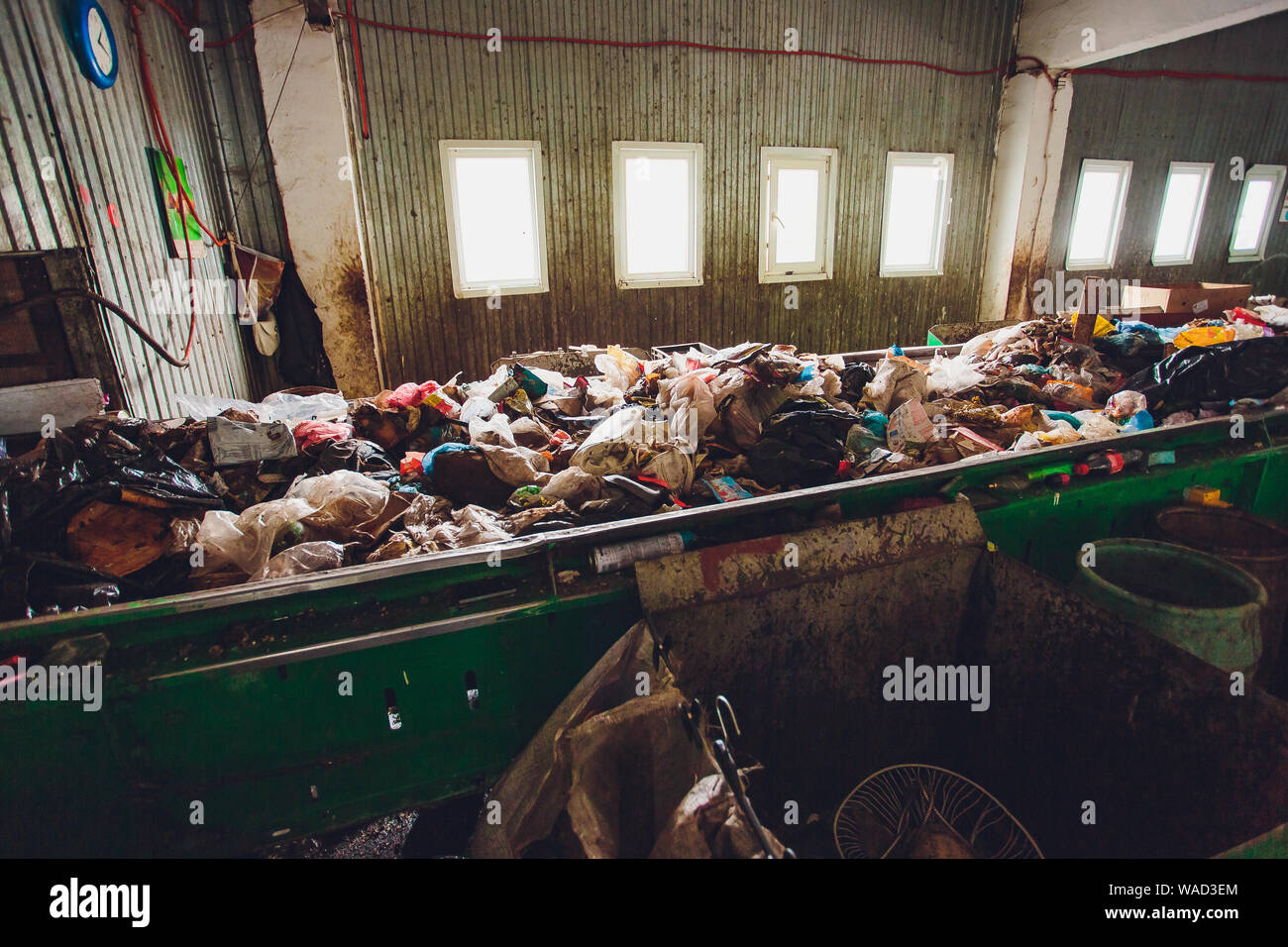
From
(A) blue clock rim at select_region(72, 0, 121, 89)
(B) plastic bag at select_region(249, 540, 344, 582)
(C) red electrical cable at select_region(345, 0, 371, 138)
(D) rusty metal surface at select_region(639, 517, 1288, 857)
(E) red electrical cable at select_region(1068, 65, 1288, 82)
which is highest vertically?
(E) red electrical cable at select_region(1068, 65, 1288, 82)

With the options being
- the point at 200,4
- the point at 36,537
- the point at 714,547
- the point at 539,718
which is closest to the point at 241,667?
the point at 539,718

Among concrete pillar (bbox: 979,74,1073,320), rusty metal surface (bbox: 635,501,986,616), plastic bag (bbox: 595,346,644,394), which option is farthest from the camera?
concrete pillar (bbox: 979,74,1073,320)

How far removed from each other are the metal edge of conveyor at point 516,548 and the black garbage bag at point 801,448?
48 centimetres

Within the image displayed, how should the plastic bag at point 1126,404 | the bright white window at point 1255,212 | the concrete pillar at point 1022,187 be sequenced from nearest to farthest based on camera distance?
the plastic bag at point 1126,404, the concrete pillar at point 1022,187, the bright white window at point 1255,212

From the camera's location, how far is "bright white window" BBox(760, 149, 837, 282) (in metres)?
6.69

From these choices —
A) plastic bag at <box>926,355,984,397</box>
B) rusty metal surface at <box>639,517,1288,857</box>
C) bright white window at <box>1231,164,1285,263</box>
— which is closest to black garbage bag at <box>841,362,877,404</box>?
plastic bag at <box>926,355,984,397</box>

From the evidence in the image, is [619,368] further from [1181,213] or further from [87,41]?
[1181,213]

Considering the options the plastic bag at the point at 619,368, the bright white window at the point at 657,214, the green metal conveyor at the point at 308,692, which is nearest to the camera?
the green metal conveyor at the point at 308,692

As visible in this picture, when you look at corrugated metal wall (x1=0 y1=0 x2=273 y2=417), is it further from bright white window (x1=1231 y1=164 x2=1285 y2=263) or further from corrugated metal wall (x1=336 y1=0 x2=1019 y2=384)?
bright white window (x1=1231 y1=164 x2=1285 y2=263)

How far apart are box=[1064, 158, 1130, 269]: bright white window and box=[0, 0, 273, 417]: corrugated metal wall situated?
387 inches

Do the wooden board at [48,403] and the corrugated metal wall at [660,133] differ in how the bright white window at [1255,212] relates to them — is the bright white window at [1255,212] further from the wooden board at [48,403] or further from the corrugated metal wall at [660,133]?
the wooden board at [48,403]

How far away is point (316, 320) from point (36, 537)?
3895 millimetres

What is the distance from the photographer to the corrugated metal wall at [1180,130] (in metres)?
8.09

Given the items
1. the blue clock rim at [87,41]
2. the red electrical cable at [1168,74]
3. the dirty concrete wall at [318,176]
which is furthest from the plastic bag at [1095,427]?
the red electrical cable at [1168,74]
